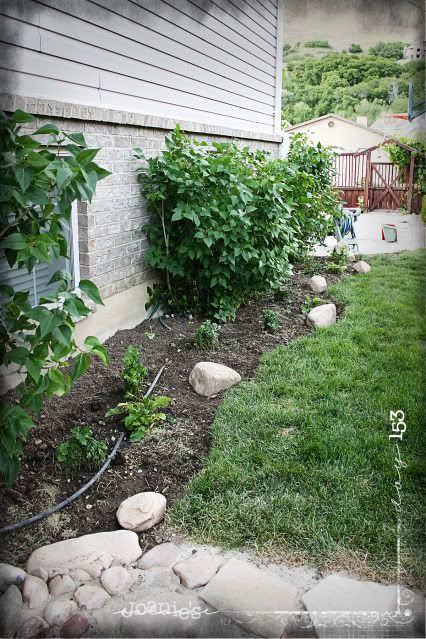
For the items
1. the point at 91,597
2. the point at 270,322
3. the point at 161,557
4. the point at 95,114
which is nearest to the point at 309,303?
the point at 270,322

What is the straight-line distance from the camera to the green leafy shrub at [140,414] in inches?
103

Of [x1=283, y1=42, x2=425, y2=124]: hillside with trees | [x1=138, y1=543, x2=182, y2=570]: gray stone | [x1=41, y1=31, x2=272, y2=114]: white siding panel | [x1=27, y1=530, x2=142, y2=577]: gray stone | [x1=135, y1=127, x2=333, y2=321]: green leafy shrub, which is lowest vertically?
[x1=138, y1=543, x2=182, y2=570]: gray stone

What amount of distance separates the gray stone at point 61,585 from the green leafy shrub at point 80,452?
60 cm

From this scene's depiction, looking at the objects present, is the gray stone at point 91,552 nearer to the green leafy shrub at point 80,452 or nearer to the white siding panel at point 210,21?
the green leafy shrub at point 80,452

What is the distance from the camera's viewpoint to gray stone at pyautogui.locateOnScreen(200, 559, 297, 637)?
4.82 feet

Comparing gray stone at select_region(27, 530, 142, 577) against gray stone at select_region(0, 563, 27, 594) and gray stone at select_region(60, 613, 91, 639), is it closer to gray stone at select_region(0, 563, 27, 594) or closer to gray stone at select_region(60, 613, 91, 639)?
gray stone at select_region(0, 563, 27, 594)

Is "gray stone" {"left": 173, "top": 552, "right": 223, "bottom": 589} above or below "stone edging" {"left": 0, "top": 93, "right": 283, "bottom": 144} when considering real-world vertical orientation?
below

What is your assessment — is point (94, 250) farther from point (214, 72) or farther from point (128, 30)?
point (214, 72)

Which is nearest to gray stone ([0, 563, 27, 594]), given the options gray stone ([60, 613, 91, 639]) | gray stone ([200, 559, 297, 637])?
gray stone ([60, 613, 91, 639])

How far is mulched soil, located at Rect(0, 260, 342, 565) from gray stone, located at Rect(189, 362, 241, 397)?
52 millimetres

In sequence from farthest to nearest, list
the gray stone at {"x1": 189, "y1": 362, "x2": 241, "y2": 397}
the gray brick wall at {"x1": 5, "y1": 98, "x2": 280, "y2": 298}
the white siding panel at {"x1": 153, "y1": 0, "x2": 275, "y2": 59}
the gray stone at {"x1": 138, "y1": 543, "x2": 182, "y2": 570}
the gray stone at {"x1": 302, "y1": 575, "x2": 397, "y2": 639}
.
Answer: the gray brick wall at {"x1": 5, "y1": 98, "x2": 280, "y2": 298} < the gray stone at {"x1": 189, "y1": 362, "x2": 241, "y2": 397} < the white siding panel at {"x1": 153, "y1": 0, "x2": 275, "y2": 59} < the gray stone at {"x1": 138, "y1": 543, "x2": 182, "y2": 570} < the gray stone at {"x1": 302, "y1": 575, "x2": 397, "y2": 639}

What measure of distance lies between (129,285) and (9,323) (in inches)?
76.6

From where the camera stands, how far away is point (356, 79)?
1.80 meters

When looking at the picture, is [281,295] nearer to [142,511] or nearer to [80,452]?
[80,452]
